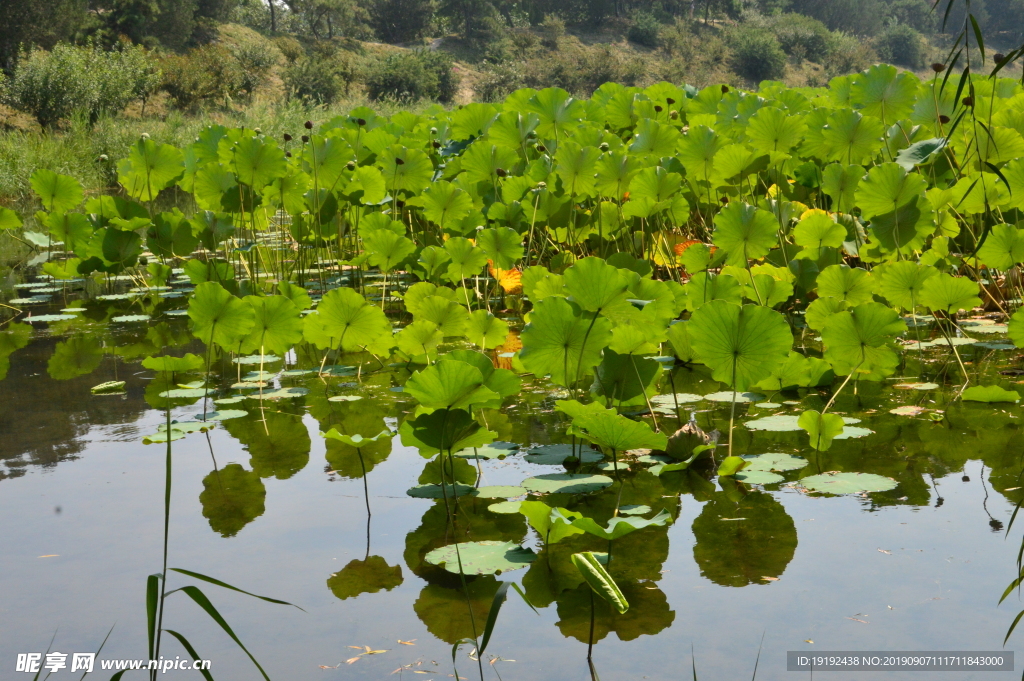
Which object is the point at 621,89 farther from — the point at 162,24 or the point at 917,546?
the point at 162,24

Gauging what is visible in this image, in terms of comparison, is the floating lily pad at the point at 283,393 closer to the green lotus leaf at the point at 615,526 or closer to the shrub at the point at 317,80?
the green lotus leaf at the point at 615,526

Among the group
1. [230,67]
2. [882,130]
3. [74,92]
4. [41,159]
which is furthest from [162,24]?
[882,130]

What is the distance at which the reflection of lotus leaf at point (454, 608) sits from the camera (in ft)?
3.14

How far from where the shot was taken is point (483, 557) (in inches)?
43.6

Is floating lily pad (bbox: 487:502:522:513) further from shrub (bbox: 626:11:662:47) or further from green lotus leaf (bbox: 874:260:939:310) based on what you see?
shrub (bbox: 626:11:662:47)

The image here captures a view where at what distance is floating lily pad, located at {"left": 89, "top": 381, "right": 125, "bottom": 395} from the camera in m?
2.06

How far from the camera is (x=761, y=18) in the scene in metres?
40.2

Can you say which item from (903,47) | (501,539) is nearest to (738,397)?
(501,539)

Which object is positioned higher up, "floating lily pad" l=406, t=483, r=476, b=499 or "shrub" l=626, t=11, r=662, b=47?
"shrub" l=626, t=11, r=662, b=47

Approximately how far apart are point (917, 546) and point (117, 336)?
2423 millimetres

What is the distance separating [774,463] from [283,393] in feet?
Answer: 3.76

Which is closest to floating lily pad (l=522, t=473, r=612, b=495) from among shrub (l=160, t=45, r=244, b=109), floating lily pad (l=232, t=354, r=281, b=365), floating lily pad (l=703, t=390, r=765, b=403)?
floating lily pad (l=703, t=390, r=765, b=403)

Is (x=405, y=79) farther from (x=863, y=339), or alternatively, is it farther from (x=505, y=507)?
(x=505, y=507)

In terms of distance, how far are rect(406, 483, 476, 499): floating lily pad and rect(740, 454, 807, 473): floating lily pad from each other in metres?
0.45
